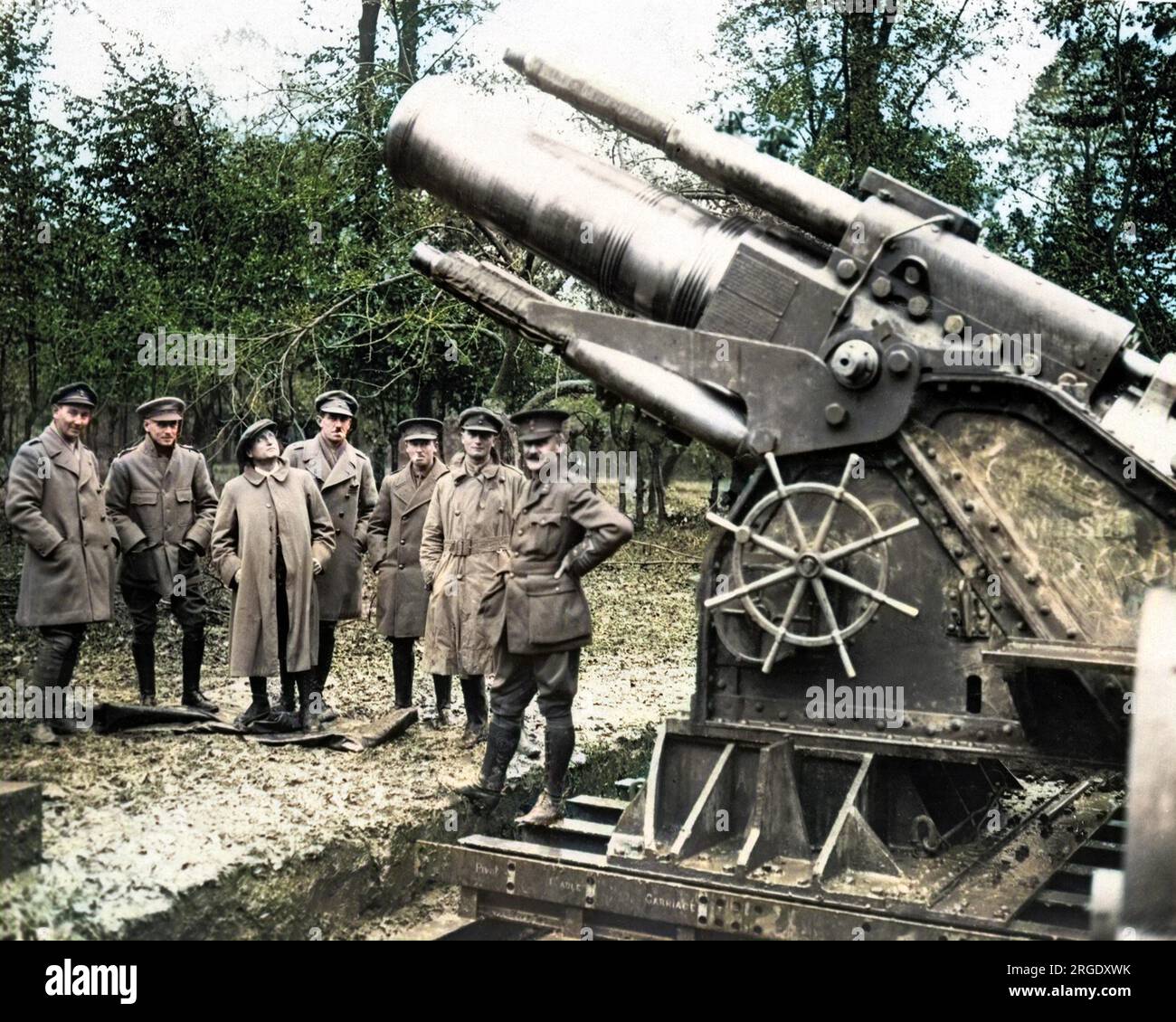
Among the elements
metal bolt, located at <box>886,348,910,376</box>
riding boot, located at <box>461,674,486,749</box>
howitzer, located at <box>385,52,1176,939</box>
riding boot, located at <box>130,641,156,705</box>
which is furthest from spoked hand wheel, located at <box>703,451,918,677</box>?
riding boot, located at <box>130,641,156,705</box>

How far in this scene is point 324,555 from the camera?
8.23 m

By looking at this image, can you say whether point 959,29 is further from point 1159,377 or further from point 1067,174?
point 1159,377

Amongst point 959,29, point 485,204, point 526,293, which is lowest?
point 526,293

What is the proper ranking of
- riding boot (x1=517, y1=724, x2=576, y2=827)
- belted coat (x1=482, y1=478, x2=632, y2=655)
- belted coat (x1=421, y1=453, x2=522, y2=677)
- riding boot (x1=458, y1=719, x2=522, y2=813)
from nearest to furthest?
1. belted coat (x1=482, y1=478, x2=632, y2=655)
2. riding boot (x1=517, y1=724, x2=576, y2=827)
3. riding boot (x1=458, y1=719, x2=522, y2=813)
4. belted coat (x1=421, y1=453, x2=522, y2=677)

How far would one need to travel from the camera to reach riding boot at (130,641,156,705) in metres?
8.51

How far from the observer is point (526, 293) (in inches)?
244

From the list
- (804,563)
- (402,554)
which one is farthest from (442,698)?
(804,563)

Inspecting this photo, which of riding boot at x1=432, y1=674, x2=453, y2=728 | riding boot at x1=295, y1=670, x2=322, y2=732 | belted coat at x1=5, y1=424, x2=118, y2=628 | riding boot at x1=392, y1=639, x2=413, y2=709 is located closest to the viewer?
belted coat at x1=5, y1=424, x2=118, y2=628

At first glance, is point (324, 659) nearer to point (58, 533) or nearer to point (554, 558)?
point (58, 533)

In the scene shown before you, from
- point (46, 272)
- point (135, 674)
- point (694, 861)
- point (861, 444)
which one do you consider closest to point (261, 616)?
point (135, 674)

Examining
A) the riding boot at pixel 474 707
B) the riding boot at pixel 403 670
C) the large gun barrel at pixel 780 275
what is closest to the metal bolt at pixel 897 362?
the large gun barrel at pixel 780 275

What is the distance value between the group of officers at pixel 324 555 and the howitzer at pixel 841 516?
35.2 inches

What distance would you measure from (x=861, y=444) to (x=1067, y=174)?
10689 mm

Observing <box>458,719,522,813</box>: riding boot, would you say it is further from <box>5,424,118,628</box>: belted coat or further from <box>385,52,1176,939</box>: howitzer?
<box>5,424,118,628</box>: belted coat
